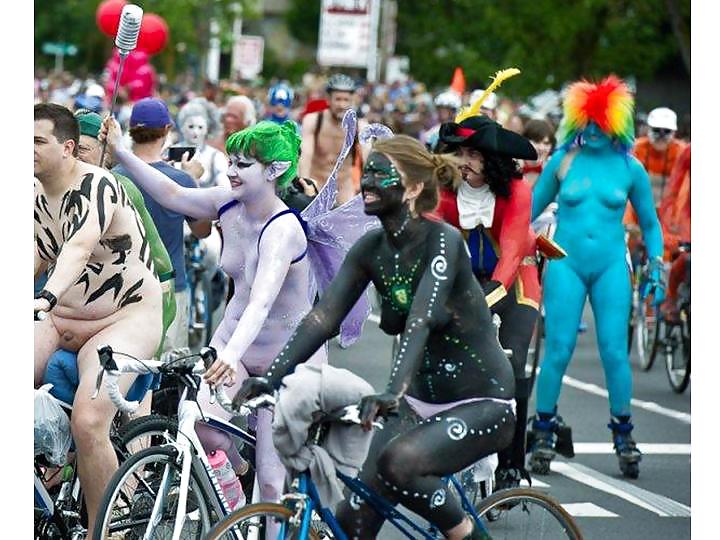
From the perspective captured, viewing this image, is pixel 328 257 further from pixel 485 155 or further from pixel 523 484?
pixel 523 484

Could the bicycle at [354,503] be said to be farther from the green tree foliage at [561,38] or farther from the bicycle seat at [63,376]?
the green tree foliage at [561,38]

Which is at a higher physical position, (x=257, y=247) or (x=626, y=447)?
(x=257, y=247)

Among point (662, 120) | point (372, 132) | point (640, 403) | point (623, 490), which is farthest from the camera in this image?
point (662, 120)

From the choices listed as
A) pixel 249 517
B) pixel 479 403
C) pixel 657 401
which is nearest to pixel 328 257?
pixel 479 403

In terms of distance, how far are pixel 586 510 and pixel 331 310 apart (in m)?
3.86

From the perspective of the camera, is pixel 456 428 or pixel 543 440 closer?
pixel 456 428

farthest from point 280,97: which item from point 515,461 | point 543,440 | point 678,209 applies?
point 515,461

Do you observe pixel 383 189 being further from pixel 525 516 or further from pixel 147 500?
pixel 147 500

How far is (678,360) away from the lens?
566 inches

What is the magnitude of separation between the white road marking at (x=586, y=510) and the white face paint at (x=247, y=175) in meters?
3.03

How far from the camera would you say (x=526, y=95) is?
164 ft

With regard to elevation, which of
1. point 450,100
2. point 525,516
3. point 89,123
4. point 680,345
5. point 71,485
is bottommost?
point 680,345

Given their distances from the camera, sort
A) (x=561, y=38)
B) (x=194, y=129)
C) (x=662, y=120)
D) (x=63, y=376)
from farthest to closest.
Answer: (x=561, y=38)
(x=662, y=120)
(x=194, y=129)
(x=63, y=376)

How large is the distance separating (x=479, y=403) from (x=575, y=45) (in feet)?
134
